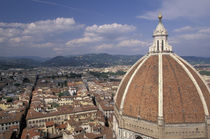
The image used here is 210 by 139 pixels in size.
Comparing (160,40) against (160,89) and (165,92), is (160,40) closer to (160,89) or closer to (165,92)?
(160,89)

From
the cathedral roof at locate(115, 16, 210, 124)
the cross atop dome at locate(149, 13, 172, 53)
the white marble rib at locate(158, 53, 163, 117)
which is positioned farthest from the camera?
→ the cross atop dome at locate(149, 13, 172, 53)

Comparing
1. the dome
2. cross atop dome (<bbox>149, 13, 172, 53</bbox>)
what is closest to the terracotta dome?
the dome

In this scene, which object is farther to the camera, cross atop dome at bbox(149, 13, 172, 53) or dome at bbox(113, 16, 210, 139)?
cross atop dome at bbox(149, 13, 172, 53)

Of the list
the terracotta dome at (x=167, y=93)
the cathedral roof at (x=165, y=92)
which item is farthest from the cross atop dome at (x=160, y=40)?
the terracotta dome at (x=167, y=93)

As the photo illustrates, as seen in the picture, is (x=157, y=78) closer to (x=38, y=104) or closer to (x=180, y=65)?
(x=180, y=65)

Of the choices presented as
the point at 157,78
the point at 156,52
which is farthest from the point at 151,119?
the point at 156,52

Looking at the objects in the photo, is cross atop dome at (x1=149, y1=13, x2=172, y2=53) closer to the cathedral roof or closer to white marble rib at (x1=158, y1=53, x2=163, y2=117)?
the cathedral roof
